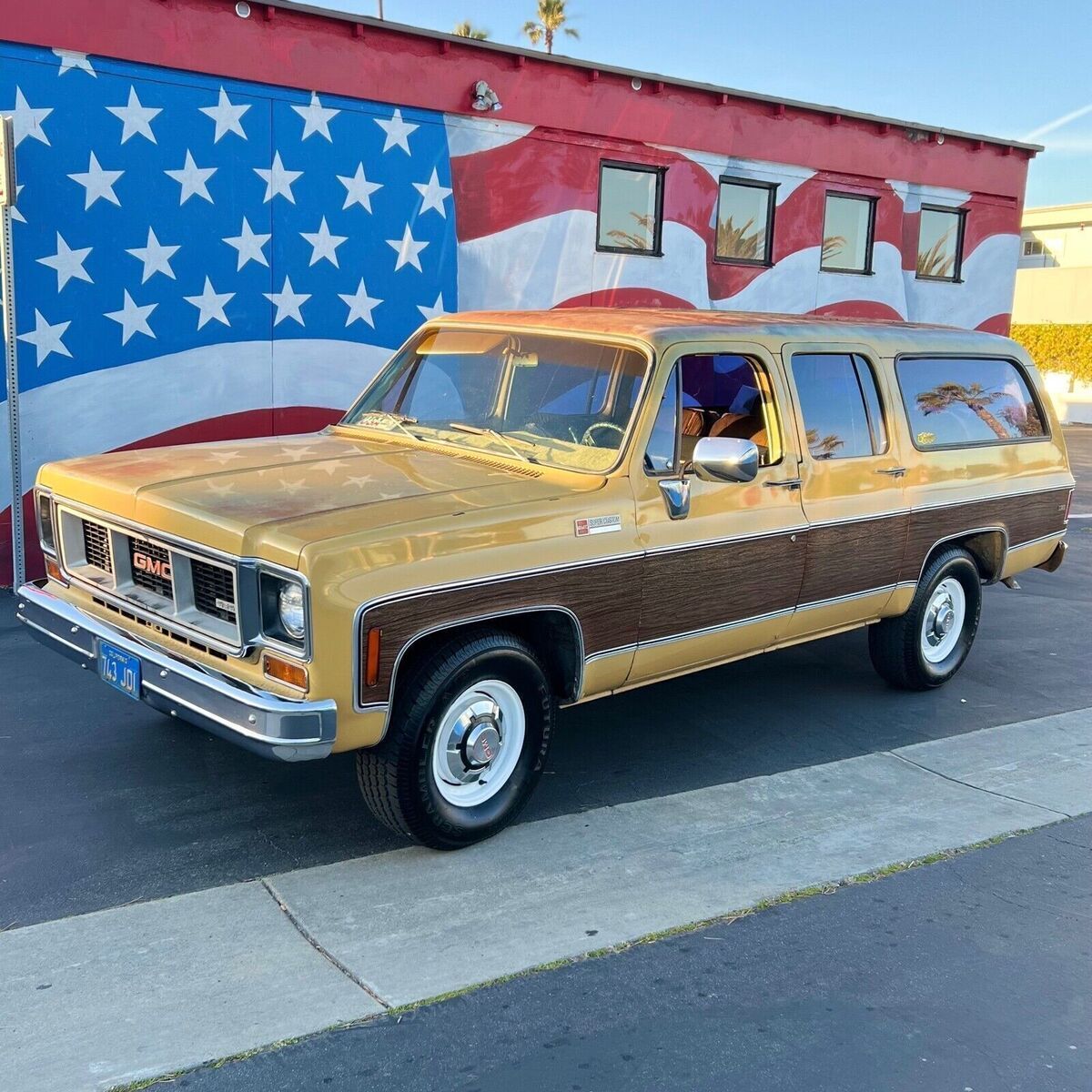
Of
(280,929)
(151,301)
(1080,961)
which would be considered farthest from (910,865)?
(151,301)

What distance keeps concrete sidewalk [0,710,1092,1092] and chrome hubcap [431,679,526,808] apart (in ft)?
0.79

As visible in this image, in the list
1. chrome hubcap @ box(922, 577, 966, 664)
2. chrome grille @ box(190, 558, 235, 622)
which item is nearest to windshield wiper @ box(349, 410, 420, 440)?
chrome grille @ box(190, 558, 235, 622)

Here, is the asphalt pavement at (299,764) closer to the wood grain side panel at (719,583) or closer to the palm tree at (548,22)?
the wood grain side panel at (719,583)

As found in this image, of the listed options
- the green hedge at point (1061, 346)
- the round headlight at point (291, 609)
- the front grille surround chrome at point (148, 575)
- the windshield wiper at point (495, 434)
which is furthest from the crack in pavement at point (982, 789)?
the green hedge at point (1061, 346)

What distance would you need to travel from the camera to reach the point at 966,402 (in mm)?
6449

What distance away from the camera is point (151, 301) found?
841cm

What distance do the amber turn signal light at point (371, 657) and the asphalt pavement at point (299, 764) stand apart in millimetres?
858

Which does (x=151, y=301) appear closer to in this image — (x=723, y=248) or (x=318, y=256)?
(x=318, y=256)

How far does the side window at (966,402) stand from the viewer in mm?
6082

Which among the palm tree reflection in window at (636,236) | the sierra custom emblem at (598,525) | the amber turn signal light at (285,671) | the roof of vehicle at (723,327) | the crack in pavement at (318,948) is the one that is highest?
the palm tree reflection in window at (636,236)

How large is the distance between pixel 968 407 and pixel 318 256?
526 centimetres

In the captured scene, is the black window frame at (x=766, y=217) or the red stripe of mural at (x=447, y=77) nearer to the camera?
the red stripe of mural at (x=447, y=77)

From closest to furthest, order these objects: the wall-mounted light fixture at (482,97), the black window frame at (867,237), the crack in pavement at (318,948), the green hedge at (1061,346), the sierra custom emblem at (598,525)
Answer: the crack in pavement at (318,948) → the sierra custom emblem at (598,525) → the wall-mounted light fixture at (482,97) → the black window frame at (867,237) → the green hedge at (1061,346)

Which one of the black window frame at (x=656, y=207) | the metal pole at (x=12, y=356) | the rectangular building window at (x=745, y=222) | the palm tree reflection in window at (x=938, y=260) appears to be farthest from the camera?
the palm tree reflection in window at (x=938, y=260)
